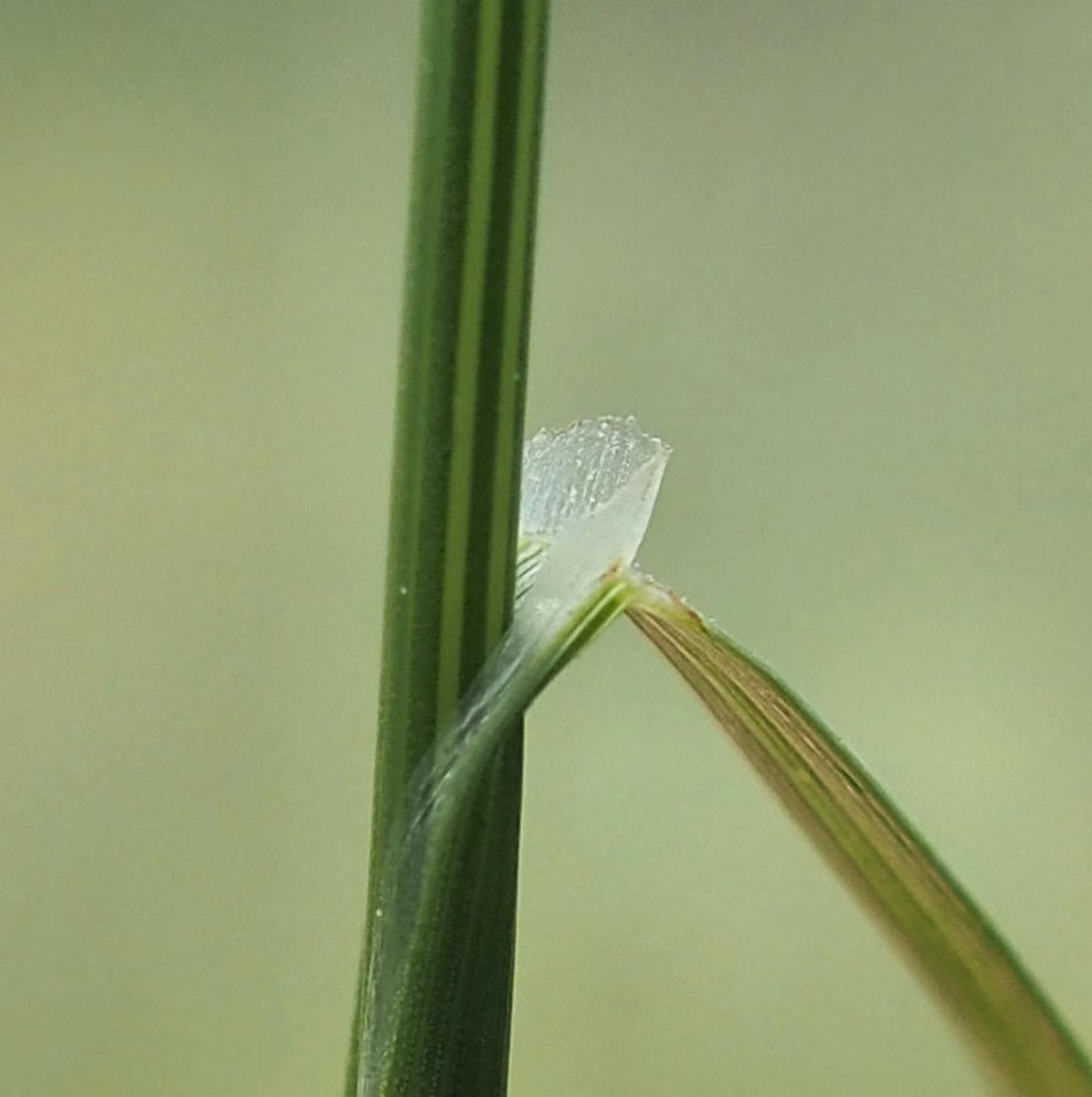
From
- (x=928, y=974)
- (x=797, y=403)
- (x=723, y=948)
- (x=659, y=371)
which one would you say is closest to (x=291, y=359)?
(x=659, y=371)

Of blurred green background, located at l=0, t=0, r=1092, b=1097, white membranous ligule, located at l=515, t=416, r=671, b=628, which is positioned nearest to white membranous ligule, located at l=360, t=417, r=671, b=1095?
white membranous ligule, located at l=515, t=416, r=671, b=628

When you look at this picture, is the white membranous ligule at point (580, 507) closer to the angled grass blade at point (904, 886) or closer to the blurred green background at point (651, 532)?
the angled grass blade at point (904, 886)

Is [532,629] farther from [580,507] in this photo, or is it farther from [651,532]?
[651,532]

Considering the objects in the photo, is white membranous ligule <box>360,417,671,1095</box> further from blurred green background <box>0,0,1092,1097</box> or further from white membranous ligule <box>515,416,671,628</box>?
blurred green background <box>0,0,1092,1097</box>

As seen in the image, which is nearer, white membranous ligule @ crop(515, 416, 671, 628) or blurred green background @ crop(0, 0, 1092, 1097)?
white membranous ligule @ crop(515, 416, 671, 628)

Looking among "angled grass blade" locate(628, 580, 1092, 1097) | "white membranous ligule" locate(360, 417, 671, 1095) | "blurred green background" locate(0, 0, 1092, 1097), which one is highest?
"blurred green background" locate(0, 0, 1092, 1097)

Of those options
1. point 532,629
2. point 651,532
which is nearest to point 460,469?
point 532,629

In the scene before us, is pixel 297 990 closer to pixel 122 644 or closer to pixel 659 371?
pixel 122 644

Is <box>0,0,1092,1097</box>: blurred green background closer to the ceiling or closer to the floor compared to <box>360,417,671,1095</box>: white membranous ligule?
closer to the ceiling
